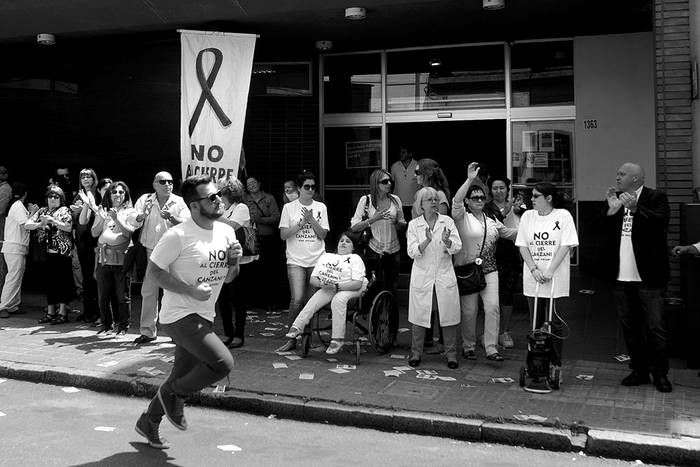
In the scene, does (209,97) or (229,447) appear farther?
(209,97)

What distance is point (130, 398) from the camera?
24.5ft

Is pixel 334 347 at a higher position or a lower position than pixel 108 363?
higher

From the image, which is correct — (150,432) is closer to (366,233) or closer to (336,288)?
(336,288)

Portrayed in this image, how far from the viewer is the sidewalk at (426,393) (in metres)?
6.02

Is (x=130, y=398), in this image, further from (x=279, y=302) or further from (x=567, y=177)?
(x=567, y=177)

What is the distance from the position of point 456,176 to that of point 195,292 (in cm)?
864

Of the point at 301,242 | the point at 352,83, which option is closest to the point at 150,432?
the point at 301,242

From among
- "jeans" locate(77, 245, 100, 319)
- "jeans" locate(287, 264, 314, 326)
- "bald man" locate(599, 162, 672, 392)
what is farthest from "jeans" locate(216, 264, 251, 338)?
"bald man" locate(599, 162, 672, 392)

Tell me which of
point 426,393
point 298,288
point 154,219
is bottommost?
point 426,393

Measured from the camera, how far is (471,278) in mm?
8234

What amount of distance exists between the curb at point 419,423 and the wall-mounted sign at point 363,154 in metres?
6.87

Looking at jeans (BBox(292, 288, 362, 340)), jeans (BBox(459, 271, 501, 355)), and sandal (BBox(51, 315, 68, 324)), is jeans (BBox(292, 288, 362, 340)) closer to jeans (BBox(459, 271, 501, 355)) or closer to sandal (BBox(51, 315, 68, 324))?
jeans (BBox(459, 271, 501, 355))

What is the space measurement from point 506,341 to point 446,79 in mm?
5711

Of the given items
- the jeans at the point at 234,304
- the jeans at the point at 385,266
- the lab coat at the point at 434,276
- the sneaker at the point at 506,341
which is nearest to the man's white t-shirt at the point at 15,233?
the jeans at the point at 234,304
